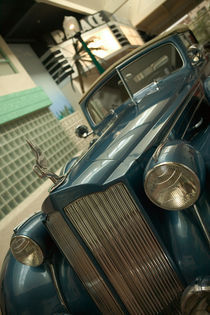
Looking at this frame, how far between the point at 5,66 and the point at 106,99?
4346 mm

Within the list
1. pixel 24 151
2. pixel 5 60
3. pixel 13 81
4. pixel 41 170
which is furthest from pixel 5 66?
pixel 41 170

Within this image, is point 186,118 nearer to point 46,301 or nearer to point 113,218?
point 113,218

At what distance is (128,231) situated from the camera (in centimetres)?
135

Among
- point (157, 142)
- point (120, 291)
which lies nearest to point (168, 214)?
point (157, 142)

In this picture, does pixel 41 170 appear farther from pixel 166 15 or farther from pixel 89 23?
pixel 166 15

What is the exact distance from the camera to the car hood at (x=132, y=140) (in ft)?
4.38

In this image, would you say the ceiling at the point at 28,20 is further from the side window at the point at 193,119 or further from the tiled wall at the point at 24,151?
the side window at the point at 193,119

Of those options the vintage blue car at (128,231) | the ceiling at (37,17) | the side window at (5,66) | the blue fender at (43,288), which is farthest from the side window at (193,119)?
the ceiling at (37,17)

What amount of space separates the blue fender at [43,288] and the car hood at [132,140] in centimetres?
48

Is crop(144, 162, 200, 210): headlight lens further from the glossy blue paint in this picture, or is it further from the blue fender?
the glossy blue paint

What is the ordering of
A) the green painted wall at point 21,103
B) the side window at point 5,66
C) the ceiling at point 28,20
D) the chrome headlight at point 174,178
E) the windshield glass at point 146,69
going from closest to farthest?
the chrome headlight at point 174,178 → the windshield glass at point 146,69 → the green painted wall at point 21,103 → the side window at point 5,66 → the ceiling at point 28,20

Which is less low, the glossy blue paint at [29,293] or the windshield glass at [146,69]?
the windshield glass at [146,69]

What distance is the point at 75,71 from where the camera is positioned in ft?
35.1

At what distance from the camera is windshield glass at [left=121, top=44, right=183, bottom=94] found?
2.59 meters
